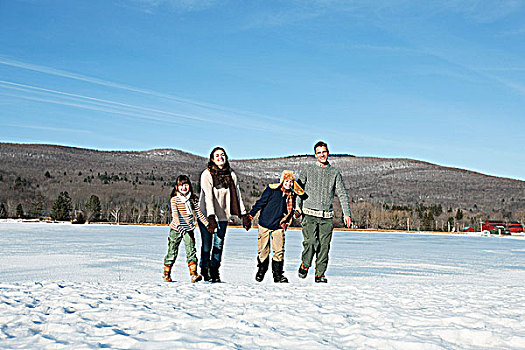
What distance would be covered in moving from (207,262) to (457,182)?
415 ft

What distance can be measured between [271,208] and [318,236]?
77cm

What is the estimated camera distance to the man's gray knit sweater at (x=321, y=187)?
6.88 m

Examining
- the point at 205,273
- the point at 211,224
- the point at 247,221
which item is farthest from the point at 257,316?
the point at 205,273

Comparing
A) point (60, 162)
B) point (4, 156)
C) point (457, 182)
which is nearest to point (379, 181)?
point (457, 182)

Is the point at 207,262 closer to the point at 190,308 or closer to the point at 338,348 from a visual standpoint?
the point at 190,308

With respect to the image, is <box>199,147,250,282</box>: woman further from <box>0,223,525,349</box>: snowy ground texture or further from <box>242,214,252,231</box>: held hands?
<box>0,223,525,349</box>: snowy ground texture

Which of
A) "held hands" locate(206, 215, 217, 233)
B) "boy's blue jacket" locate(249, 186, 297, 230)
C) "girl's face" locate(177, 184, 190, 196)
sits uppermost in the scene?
"girl's face" locate(177, 184, 190, 196)

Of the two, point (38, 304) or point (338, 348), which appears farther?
point (38, 304)

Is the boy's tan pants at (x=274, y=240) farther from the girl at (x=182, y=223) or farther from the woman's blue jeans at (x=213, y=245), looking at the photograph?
the girl at (x=182, y=223)

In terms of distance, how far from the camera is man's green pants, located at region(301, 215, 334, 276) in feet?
22.5

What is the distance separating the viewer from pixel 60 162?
11812 cm

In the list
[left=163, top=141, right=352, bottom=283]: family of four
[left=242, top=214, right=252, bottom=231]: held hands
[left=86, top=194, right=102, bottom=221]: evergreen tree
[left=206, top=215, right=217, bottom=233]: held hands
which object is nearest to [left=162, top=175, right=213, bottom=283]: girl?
[left=163, top=141, right=352, bottom=283]: family of four

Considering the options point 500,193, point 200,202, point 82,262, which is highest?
point 500,193

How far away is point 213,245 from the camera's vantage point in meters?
6.61
